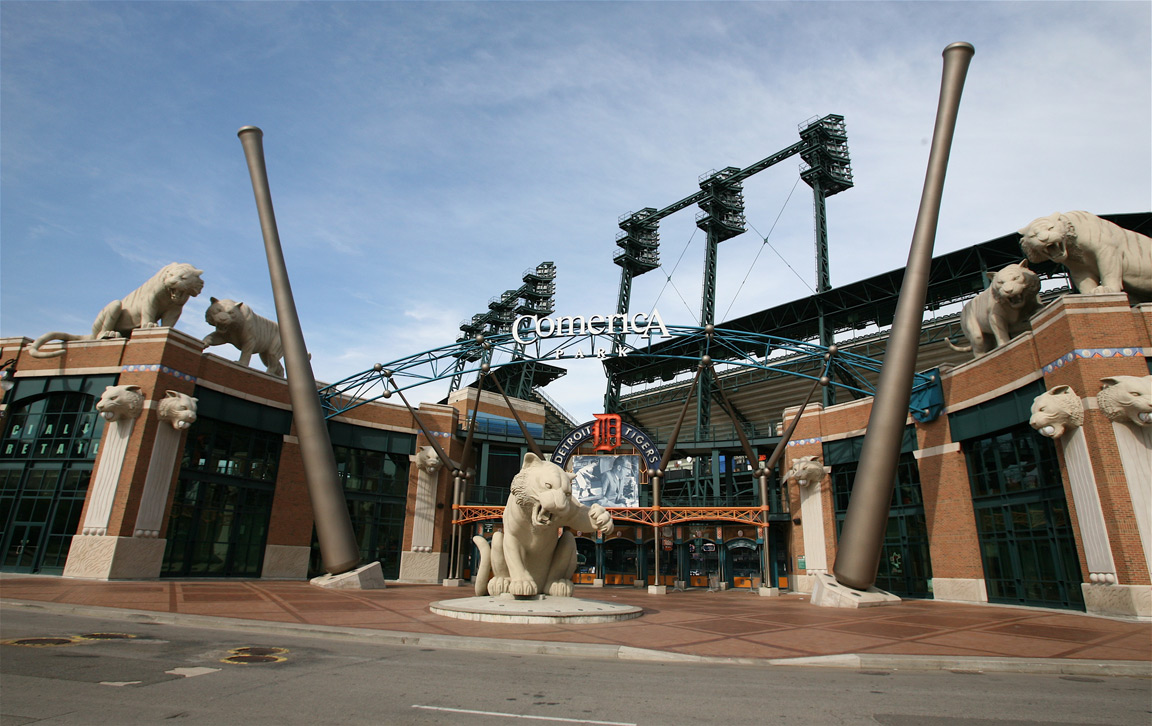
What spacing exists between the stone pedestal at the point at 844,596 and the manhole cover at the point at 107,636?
1547 centimetres

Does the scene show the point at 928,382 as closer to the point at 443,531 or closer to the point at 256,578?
the point at 443,531

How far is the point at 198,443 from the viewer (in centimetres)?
2266

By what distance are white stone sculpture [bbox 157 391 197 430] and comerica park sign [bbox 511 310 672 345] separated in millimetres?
11643

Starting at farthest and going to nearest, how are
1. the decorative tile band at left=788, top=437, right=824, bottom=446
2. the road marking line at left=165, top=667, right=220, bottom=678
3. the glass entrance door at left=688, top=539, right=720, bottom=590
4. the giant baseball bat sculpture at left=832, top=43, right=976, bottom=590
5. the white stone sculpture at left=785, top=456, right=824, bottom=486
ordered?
the glass entrance door at left=688, top=539, right=720, bottom=590 → the decorative tile band at left=788, top=437, right=824, bottom=446 → the white stone sculpture at left=785, top=456, right=824, bottom=486 → the giant baseball bat sculpture at left=832, top=43, right=976, bottom=590 → the road marking line at left=165, top=667, right=220, bottom=678

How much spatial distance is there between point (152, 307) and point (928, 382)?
2739 cm

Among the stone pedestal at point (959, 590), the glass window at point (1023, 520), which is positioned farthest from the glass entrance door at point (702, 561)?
the glass window at point (1023, 520)

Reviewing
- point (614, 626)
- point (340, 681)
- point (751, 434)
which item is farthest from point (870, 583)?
point (751, 434)

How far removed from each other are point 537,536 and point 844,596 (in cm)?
916

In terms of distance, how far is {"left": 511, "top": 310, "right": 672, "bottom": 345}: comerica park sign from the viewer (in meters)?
24.5

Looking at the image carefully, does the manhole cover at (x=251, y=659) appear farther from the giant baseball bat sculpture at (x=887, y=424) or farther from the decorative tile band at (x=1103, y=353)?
the decorative tile band at (x=1103, y=353)

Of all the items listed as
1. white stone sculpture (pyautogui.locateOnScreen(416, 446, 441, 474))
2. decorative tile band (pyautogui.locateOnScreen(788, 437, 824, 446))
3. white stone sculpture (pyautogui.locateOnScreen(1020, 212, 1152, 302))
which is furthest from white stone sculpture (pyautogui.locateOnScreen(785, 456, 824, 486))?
white stone sculpture (pyautogui.locateOnScreen(416, 446, 441, 474))

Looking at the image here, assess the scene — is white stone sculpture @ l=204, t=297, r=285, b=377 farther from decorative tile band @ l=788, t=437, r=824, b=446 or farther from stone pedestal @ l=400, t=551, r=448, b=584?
decorative tile band @ l=788, t=437, r=824, b=446

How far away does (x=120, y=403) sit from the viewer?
62.9 ft

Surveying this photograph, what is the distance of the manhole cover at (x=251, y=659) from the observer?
21.3 ft
